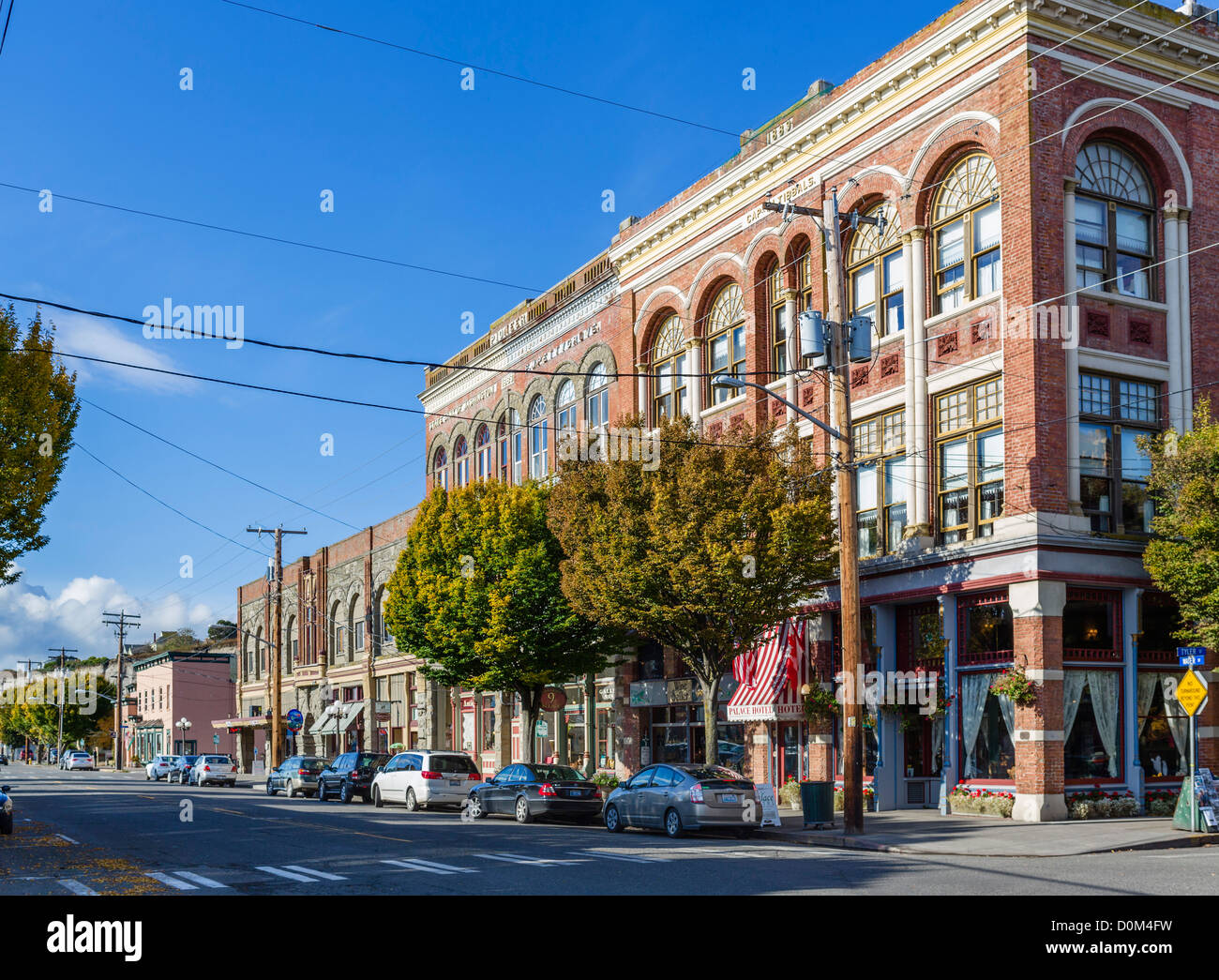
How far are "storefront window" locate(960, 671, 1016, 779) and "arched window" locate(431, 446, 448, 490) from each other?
100.0ft

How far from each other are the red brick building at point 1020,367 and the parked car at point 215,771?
33.0 meters

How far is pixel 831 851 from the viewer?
792 inches

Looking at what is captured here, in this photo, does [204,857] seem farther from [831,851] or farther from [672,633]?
[672,633]

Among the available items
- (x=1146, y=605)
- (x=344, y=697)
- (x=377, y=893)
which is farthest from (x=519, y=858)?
(x=344, y=697)

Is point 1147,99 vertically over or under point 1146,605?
over

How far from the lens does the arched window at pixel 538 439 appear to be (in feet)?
148

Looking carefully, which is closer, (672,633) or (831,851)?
(831,851)

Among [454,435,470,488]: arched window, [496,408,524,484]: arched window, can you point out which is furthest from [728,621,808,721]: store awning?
[454,435,470,488]: arched window

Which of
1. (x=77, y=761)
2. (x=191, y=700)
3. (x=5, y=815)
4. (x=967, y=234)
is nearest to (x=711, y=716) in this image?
(x=967, y=234)

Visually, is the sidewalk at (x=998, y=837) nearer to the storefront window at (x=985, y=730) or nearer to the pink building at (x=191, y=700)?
the storefront window at (x=985, y=730)

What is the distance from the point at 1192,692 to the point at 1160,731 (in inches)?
199

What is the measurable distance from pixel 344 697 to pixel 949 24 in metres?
44.9

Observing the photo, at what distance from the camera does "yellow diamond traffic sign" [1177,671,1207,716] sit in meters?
21.5
